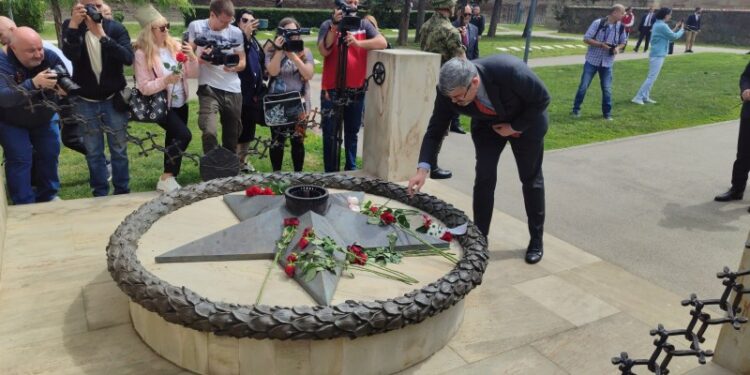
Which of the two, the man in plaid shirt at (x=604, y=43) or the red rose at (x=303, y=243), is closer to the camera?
the red rose at (x=303, y=243)

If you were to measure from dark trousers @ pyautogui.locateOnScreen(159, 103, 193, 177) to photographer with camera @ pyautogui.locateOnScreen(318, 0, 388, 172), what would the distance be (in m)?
1.30

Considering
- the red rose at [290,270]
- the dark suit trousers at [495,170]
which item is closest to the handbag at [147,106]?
the red rose at [290,270]

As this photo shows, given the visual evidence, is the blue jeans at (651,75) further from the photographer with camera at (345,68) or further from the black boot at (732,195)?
the photographer with camera at (345,68)

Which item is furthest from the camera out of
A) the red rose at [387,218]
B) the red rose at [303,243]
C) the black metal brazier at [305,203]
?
the red rose at [387,218]

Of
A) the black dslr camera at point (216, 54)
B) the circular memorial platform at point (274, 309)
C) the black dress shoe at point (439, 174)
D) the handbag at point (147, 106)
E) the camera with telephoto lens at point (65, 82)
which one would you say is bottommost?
the black dress shoe at point (439, 174)

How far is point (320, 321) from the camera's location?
265cm

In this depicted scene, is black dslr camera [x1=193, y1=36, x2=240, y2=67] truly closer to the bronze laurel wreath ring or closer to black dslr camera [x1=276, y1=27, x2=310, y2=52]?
black dslr camera [x1=276, y1=27, x2=310, y2=52]

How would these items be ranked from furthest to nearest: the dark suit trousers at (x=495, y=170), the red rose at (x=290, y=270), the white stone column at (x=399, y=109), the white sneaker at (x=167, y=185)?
the white stone column at (x=399, y=109), the white sneaker at (x=167, y=185), the dark suit trousers at (x=495, y=170), the red rose at (x=290, y=270)

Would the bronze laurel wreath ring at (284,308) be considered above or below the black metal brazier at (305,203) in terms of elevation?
below

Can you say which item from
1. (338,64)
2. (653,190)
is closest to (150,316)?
(338,64)

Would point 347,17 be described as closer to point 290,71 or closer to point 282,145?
point 290,71

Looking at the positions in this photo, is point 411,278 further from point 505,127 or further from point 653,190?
point 653,190

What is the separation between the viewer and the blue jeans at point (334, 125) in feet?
19.3

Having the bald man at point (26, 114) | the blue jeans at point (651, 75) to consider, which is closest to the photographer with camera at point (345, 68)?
the bald man at point (26, 114)
